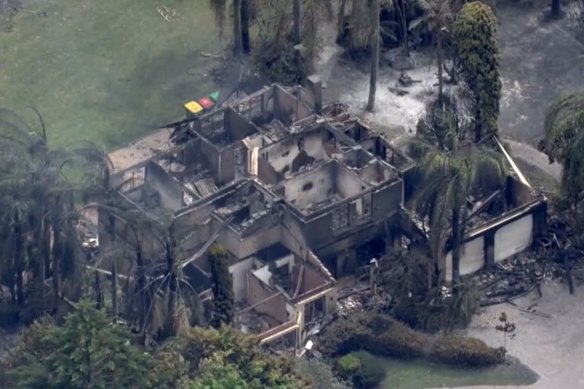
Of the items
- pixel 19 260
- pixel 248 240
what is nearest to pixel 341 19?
pixel 248 240

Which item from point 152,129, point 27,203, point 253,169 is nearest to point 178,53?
point 152,129

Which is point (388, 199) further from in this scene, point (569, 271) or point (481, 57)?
point (569, 271)

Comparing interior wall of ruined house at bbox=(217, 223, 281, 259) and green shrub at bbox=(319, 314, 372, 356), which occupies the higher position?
interior wall of ruined house at bbox=(217, 223, 281, 259)

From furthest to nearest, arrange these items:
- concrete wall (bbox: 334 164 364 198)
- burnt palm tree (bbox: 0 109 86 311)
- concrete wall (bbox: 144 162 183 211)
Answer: concrete wall (bbox: 334 164 364 198) → concrete wall (bbox: 144 162 183 211) → burnt palm tree (bbox: 0 109 86 311)

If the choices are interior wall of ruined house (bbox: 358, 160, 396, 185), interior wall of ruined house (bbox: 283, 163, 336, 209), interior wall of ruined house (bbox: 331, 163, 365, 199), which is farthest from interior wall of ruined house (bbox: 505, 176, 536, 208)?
interior wall of ruined house (bbox: 283, 163, 336, 209)

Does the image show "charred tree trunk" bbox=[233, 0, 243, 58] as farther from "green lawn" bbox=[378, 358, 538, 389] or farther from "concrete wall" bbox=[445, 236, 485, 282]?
"green lawn" bbox=[378, 358, 538, 389]

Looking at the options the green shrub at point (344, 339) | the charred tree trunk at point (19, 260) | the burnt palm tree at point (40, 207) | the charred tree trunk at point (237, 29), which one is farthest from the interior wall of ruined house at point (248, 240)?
the charred tree trunk at point (237, 29)

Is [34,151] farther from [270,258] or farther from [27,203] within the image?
[270,258]
